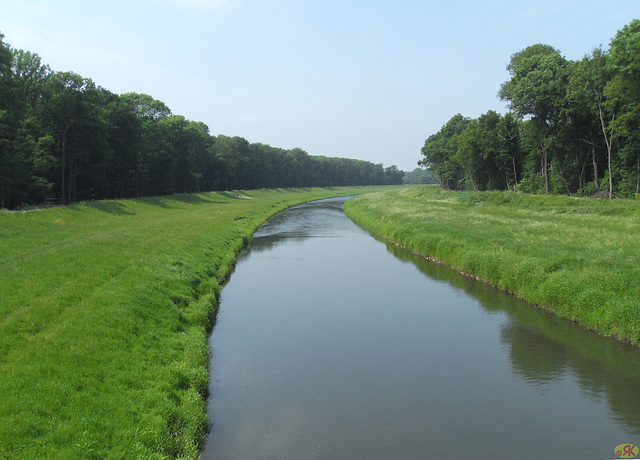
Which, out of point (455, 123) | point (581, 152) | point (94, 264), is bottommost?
point (94, 264)

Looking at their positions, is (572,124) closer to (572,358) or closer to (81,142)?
(572,358)

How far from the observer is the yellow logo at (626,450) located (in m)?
8.05

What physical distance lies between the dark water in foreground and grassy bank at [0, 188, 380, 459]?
3.32 feet

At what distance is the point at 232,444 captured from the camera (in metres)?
8.29

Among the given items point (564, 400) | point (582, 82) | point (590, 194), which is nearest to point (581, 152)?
point (590, 194)

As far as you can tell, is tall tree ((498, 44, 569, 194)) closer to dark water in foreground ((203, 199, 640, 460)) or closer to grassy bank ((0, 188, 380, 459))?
dark water in foreground ((203, 199, 640, 460))

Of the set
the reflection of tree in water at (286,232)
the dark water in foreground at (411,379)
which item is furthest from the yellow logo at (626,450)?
the reflection of tree in water at (286,232)

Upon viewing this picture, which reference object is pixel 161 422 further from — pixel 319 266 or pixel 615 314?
pixel 319 266

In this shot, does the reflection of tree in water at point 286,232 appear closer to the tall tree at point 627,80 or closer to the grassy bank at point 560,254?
the grassy bank at point 560,254

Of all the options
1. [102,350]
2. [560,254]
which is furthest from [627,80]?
[102,350]

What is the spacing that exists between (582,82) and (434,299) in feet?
112

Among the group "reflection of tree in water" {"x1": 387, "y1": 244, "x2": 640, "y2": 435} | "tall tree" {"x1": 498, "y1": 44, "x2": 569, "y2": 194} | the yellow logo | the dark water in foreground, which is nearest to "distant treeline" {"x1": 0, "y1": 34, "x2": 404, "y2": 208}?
the dark water in foreground

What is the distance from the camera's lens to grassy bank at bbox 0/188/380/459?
23.1 ft

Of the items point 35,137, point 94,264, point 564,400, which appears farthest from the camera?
point 35,137
